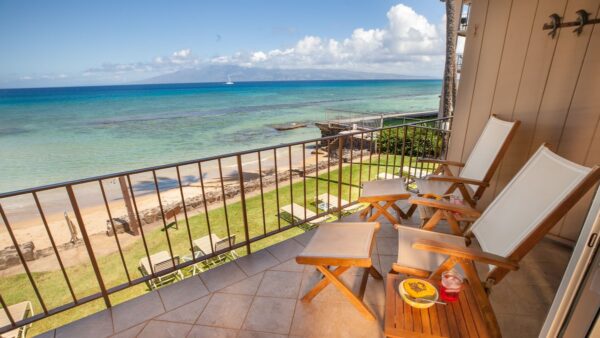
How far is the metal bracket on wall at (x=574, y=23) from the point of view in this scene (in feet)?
7.29

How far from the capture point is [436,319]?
1339mm

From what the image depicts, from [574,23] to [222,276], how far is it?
379 centimetres

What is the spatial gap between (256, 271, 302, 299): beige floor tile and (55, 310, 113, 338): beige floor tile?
1.10m

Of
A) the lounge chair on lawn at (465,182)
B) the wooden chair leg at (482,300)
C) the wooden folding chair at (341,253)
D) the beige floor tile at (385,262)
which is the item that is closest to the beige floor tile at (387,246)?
the beige floor tile at (385,262)

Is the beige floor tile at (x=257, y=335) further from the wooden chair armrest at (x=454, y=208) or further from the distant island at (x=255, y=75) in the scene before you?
the distant island at (x=255, y=75)

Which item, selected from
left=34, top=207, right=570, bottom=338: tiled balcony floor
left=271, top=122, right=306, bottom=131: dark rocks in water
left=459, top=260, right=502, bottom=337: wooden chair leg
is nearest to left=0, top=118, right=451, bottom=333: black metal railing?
left=34, top=207, right=570, bottom=338: tiled balcony floor

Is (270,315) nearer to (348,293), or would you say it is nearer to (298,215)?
(348,293)

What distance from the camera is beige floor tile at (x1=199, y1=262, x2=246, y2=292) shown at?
2303 millimetres

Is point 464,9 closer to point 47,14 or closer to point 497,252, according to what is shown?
point 497,252

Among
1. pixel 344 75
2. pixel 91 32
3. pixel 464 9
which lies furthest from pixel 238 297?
pixel 344 75

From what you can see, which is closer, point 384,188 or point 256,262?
point 256,262

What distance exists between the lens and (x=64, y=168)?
1603 cm

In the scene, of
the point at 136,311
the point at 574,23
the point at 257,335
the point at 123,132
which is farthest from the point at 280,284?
the point at 123,132

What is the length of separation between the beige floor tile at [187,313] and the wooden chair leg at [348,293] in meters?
1.01
